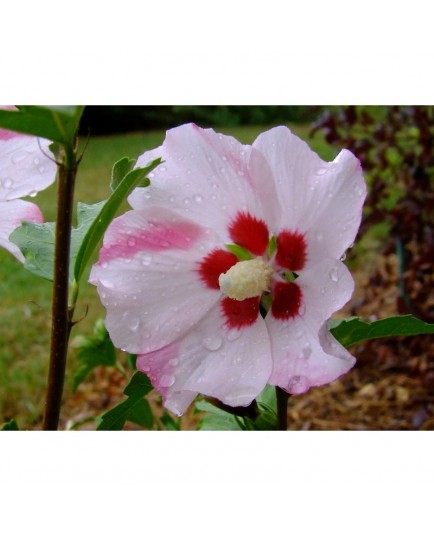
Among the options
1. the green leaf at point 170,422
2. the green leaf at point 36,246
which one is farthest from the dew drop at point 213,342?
the green leaf at point 170,422

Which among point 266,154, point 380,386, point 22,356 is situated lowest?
point 22,356

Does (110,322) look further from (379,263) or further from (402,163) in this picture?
(379,263)

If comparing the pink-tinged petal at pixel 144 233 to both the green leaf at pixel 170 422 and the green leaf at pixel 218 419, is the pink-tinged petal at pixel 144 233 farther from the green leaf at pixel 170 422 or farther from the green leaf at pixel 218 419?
the green leaf at pixel 170 422

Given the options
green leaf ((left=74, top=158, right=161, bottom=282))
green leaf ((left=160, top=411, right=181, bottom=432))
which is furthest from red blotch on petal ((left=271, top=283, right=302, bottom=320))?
green leaf ((left=160, top=411, right=181, bottom=432))

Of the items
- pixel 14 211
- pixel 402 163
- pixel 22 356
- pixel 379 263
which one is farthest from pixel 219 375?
pixel 379 263

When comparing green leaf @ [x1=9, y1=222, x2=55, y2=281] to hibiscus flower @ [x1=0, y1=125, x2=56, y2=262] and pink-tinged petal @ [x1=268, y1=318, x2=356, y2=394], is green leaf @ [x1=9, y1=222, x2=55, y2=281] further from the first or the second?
pink-tinged petal @ [x1=268, y1=318, x2=356, y2=394]

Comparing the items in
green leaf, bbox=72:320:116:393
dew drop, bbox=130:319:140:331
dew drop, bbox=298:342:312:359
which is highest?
dew drop, bbox=298:342:312:359

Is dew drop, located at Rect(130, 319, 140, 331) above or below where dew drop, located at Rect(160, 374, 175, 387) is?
above
